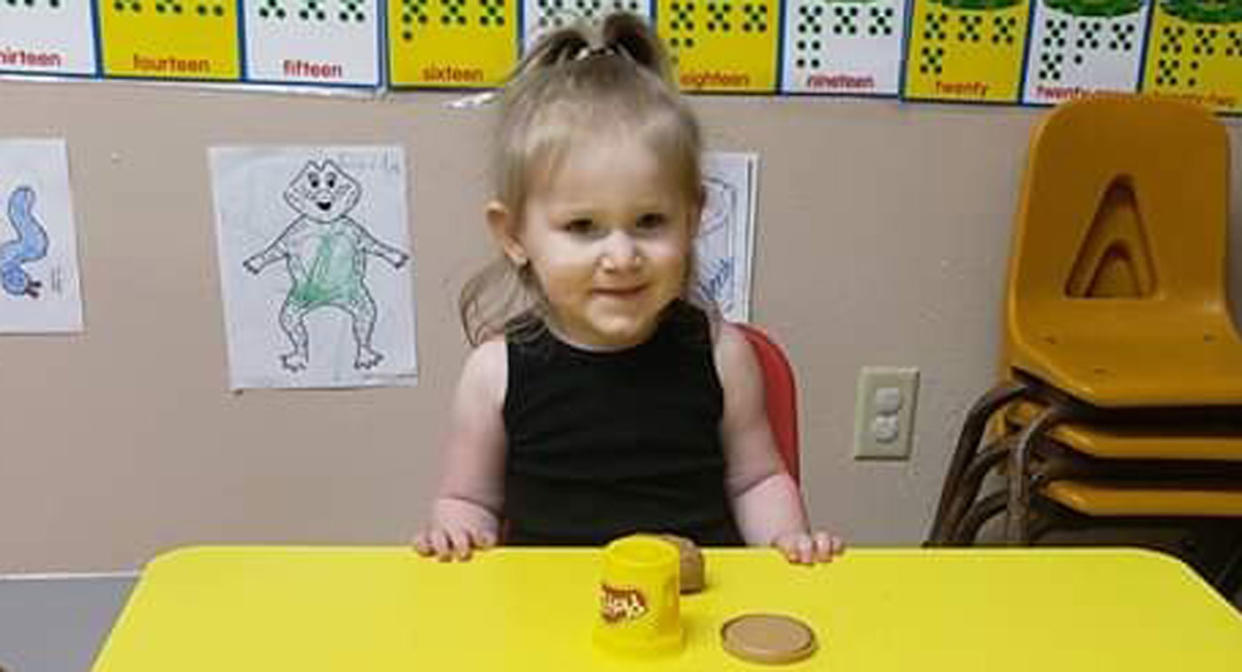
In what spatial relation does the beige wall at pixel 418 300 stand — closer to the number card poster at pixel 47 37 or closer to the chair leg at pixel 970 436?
the number card poster at pixel 47 37

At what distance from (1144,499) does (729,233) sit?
2.09 ft

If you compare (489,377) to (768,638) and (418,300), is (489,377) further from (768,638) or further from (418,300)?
(418,300)

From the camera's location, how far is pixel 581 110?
1.04 m

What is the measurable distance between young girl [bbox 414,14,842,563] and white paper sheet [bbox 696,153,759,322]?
0.54 metres

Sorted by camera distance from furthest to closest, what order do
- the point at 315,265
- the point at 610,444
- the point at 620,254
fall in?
the point at 315,265, the point at 610,444, the point at 620,254

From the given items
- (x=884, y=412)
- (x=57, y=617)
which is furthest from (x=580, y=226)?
(x=57, y=617)

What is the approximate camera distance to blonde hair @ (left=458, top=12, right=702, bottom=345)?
103 centimetres

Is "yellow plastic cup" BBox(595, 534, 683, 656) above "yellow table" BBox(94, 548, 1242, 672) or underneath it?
above

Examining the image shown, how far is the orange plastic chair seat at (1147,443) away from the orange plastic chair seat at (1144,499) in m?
0.05

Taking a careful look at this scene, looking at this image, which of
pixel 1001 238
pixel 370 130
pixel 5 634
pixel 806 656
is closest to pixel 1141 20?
pixel 1001 238

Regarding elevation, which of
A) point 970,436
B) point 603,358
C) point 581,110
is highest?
point 581,110

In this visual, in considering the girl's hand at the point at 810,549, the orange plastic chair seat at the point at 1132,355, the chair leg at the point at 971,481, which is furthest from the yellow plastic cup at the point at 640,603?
the chair leg at the point at 971,481

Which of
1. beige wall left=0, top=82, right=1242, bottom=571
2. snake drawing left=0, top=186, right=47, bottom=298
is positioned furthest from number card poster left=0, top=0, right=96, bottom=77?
snake drawing left=0, top=186, right=47, bottom=298

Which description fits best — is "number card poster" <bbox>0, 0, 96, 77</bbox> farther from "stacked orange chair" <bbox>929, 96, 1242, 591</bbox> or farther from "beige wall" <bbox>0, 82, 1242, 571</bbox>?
"stacked orange chair" <bbox>929, 96, 1242, 591</bbox>
